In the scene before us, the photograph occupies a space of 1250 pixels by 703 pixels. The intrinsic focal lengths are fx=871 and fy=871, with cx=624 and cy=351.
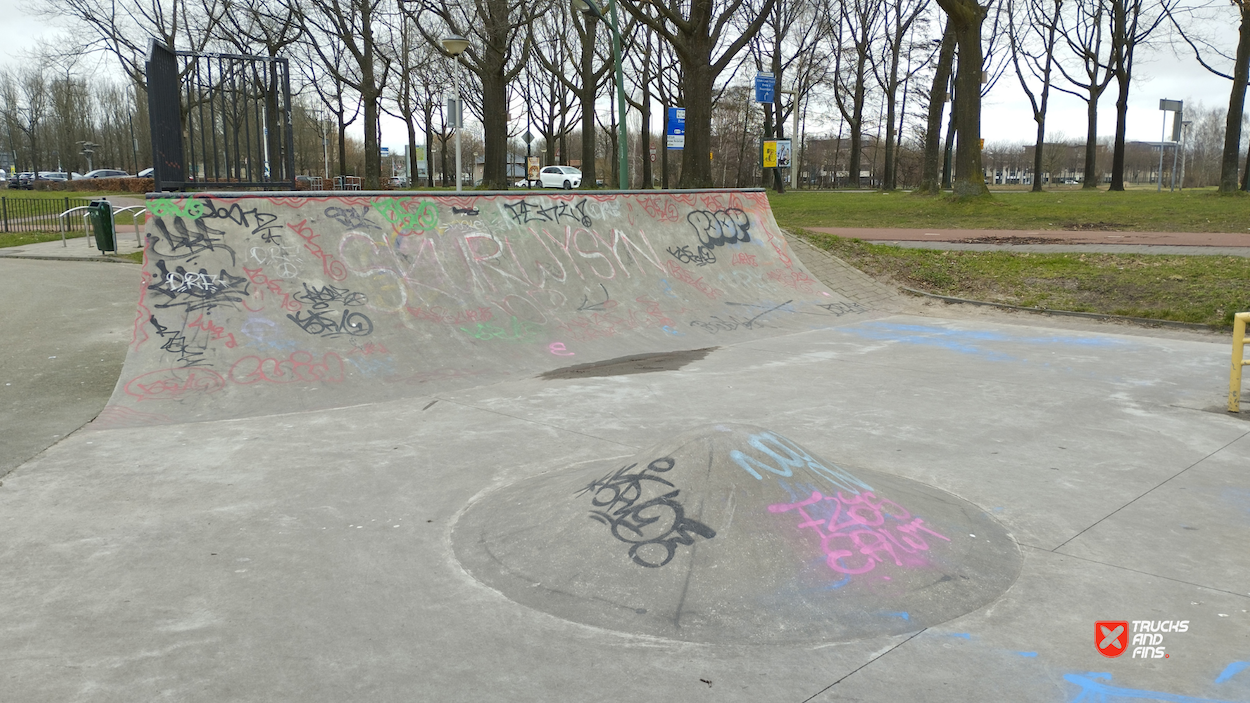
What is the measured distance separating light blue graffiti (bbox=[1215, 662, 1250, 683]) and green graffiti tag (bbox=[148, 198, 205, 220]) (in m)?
8.46

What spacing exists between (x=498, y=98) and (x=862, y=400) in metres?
24.4

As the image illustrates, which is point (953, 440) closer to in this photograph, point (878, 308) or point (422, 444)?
point (422, 444)

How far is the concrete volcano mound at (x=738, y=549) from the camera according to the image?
11.2ft

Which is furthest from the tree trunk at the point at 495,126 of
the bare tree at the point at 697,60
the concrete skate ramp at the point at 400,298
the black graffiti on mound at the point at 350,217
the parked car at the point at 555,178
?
the black graffiti on mound at the point at 350,217

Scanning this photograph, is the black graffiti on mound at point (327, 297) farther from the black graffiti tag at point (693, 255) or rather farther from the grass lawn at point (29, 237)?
the grass lawn at point (29, 237)

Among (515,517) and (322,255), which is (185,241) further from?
(515,517)

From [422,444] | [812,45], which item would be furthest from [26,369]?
[812,45]

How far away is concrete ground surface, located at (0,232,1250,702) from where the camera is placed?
3.02 m

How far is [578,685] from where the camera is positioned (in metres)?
2.96

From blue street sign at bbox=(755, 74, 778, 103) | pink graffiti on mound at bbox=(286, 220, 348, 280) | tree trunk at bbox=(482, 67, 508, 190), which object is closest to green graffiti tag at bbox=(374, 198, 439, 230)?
pink graffiti on mound at bbox=(286, 220, 348, 280)

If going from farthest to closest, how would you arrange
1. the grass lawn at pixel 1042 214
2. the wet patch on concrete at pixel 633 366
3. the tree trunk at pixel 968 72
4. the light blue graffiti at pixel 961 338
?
the tree trunk at pixel 968 72 → the grass lawn at pixel 1042 214 → the light blue graffiti at pixel 961 338 → the wet patch on concrete at pixel 633 366

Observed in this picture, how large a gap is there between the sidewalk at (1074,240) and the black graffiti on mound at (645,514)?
14431 mm

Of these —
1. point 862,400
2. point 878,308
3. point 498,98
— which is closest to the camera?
point 862,400

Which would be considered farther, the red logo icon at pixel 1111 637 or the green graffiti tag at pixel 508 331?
the green graffiti tag at pixel 508 331
